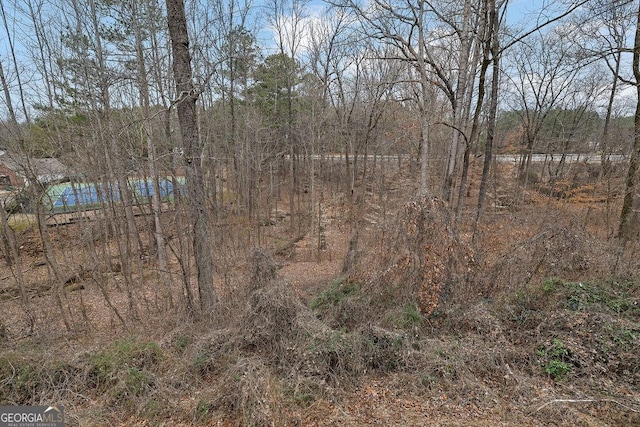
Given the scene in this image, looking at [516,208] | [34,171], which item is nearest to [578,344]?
[34,171]

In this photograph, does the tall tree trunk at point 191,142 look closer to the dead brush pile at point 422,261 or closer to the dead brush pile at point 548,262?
the dead brush pile at point 422,261

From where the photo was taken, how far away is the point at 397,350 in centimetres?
358

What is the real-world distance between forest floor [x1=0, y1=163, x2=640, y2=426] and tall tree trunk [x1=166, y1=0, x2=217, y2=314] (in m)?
0.61

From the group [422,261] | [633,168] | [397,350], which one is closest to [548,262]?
[422,261]

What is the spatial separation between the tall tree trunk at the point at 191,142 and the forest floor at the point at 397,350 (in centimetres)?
61

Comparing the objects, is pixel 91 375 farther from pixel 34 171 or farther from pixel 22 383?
pixel 34 171

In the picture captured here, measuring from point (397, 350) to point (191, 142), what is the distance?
14.5 ft

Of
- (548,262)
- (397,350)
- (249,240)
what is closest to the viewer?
(397,350)

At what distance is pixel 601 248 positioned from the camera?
5.20 m

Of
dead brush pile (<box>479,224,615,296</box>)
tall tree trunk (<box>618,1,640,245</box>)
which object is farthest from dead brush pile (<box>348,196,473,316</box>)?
tall tree trunk (<box>618,1,640,245</box>)

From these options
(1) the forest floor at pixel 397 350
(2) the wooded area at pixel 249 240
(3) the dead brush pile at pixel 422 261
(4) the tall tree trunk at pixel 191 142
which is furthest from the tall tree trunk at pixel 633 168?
(4) the tall tree trunk at pixel 191 142

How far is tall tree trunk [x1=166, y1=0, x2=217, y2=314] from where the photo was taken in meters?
4.46

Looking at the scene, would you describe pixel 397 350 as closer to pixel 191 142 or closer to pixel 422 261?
pixel 422 261

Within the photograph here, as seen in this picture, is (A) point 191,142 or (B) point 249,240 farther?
(B) point 249,240
